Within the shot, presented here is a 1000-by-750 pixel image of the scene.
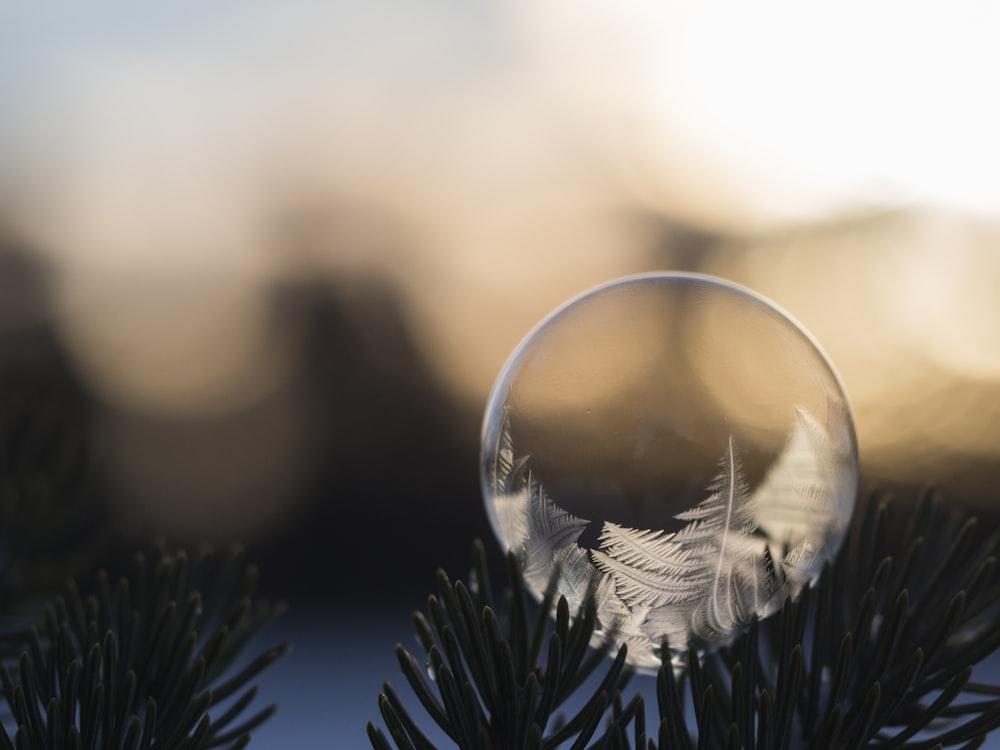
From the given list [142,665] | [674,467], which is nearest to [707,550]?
[674,467]

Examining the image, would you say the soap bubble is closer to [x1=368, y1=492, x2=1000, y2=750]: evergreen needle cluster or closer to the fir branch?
[x1=368, y1=492, x2=1000, y2=750]: evergreen needle cluster

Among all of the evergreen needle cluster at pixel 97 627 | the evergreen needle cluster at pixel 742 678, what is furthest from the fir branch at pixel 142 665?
the evergreen needle cluster at pixel 742 678

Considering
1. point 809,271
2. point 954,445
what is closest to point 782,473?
point 954,445

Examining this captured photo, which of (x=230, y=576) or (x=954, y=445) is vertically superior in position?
(x=230, y=576)

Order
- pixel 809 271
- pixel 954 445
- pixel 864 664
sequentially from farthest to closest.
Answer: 1. pixel 809 271
2. pixel 954 445
3. pixel 864 664

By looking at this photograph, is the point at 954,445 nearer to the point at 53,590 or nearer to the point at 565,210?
the point at 565,210

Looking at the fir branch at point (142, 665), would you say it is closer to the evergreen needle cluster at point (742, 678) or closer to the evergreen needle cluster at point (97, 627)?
the evergreen needle cluster at point (97, 627)

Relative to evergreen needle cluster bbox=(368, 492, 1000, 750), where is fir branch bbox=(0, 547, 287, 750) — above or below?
above

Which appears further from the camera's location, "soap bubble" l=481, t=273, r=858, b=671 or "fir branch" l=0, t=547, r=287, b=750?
"soap bubble" l=481, t=273, r=858, b=671

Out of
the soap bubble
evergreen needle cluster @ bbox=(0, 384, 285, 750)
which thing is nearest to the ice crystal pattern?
the soap bubble
